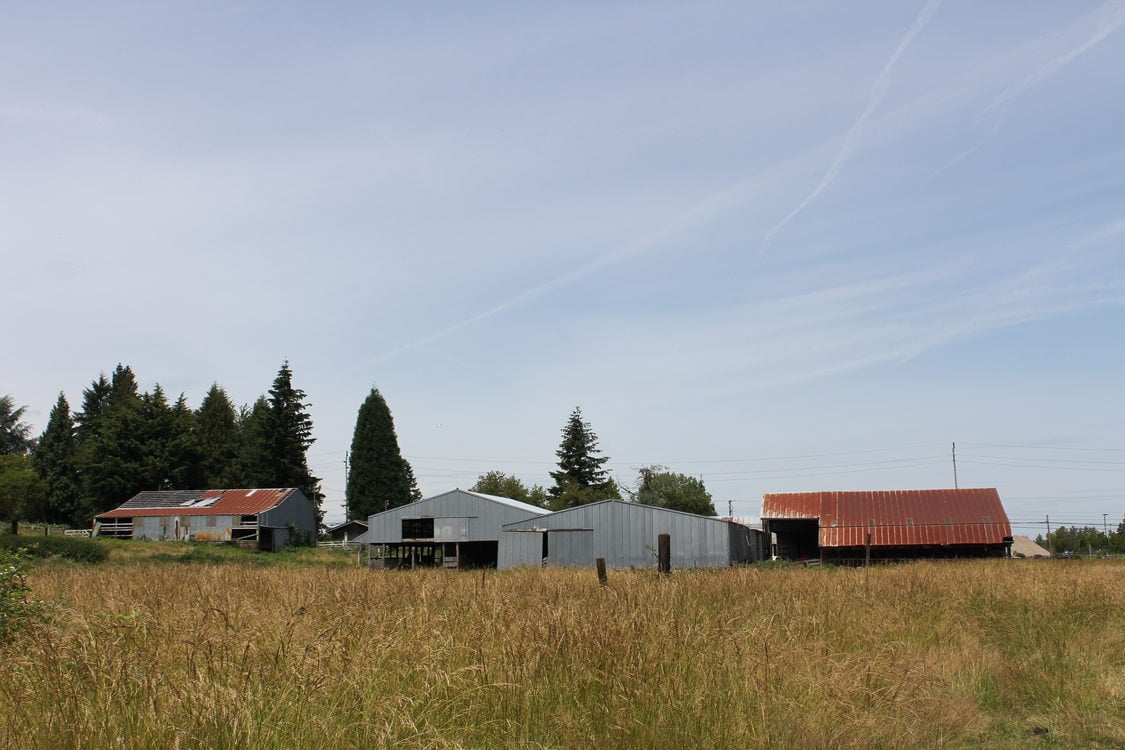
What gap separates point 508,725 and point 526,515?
1549 inches

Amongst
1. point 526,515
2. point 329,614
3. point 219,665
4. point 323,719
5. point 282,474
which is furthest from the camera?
point 282,474

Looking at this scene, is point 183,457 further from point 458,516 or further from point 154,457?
point 458,516

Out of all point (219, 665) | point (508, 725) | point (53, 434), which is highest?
point (53, 434)

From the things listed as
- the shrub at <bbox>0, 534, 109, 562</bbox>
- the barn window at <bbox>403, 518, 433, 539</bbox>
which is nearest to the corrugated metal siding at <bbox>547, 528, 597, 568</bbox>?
the barn window at <bbox>403, 518, 433, 539</bbox>

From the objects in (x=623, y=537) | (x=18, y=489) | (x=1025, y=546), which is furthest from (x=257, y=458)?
(x=1025, y=546)

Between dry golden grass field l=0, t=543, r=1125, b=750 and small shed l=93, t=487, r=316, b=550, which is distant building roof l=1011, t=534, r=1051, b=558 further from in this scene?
dry golden grass field l=0, t=543, r=1125, b=750

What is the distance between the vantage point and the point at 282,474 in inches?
2921

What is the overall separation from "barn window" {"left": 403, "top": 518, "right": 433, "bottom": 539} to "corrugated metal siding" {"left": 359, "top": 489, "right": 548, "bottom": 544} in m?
0.45

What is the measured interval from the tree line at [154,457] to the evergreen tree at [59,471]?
10cm

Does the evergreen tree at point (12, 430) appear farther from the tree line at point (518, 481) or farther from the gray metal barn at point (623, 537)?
the gray metal barn at point (623, 537)

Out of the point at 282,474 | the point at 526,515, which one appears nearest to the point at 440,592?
the point at 526,515

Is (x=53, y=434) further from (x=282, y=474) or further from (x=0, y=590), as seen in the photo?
(x=0, y=590)

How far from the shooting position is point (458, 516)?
45.9 metres

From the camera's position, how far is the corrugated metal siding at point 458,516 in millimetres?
44812
